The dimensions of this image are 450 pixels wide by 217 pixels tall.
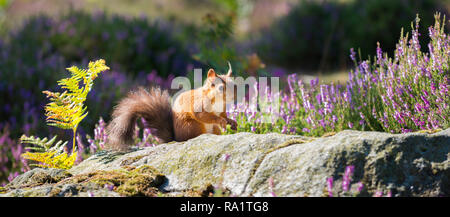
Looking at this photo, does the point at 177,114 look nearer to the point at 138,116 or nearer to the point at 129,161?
the point at 138,116

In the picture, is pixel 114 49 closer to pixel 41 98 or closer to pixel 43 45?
pixel 43 45

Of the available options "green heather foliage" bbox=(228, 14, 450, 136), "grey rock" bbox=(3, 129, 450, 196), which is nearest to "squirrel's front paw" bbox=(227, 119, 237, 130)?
"green heather foliage" bbox=(228, 14, 450, 136)

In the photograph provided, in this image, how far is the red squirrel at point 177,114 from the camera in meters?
3.49

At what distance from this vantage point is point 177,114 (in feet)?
12.2

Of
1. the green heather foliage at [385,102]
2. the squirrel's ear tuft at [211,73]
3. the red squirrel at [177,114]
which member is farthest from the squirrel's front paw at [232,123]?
the squirrel's ear tuft at [211,73]

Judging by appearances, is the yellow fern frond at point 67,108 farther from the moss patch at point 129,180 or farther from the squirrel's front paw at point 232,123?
the squirrel's front paw at point 232,123

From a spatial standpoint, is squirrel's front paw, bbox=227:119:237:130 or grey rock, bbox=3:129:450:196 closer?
grey rock, bbox=3:129:450:196

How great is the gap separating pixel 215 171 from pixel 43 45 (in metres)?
5.76

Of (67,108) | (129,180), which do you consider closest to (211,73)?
(67,108)

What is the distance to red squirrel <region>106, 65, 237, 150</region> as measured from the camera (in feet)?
11.5

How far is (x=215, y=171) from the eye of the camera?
2.69m

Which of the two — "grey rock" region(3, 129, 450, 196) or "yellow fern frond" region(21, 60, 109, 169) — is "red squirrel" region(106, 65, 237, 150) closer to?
"yellow fern frond" region(21, 60, 109, 169)

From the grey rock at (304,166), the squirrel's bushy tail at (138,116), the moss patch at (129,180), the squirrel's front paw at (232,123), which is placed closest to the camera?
the grey rock at (304,166)
